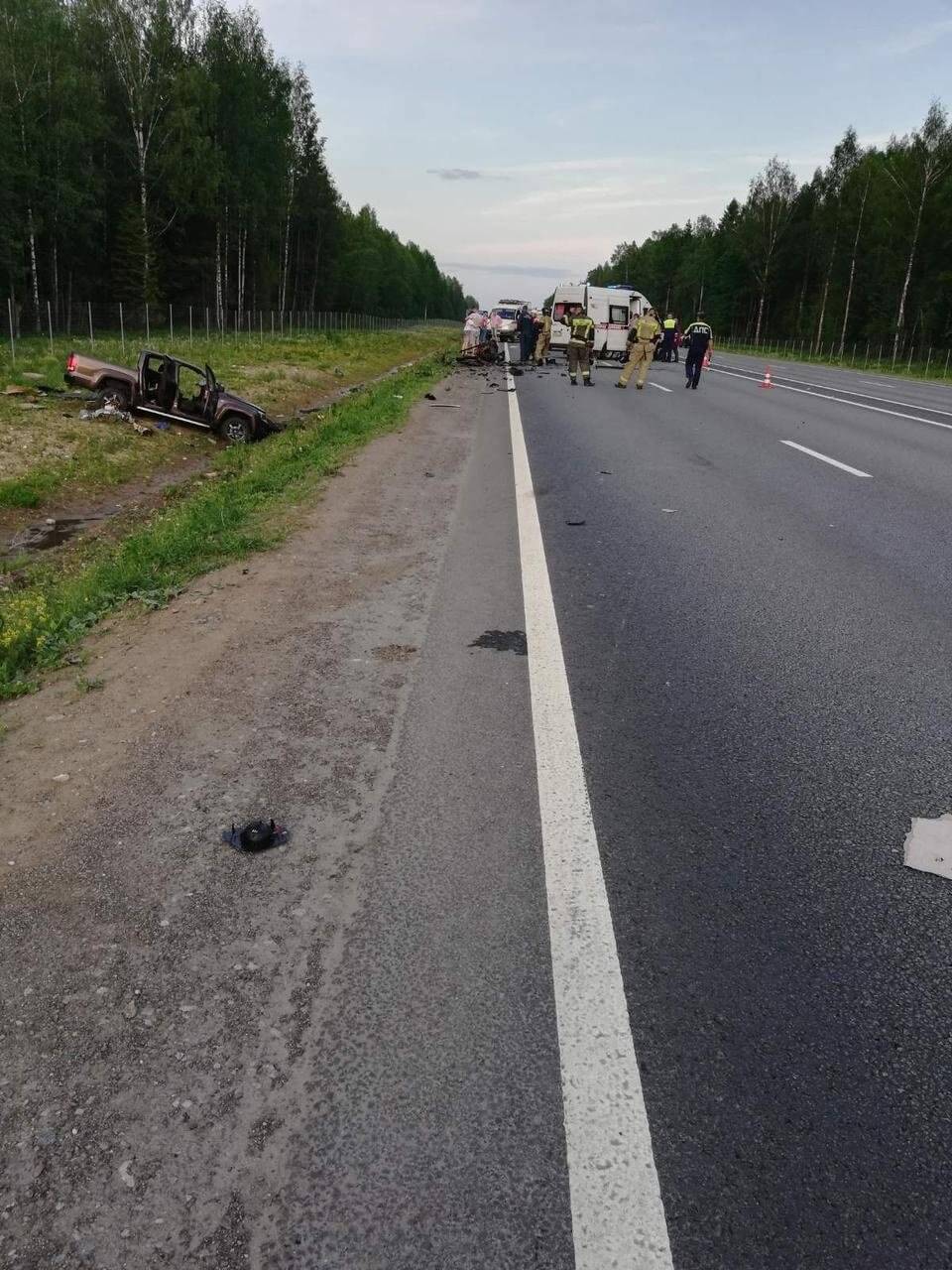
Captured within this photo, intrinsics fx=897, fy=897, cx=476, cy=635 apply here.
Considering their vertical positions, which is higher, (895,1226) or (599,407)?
(599,407)

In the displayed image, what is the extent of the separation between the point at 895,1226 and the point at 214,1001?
1.60 m

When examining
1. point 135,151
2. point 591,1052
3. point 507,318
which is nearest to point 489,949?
point 591,1052

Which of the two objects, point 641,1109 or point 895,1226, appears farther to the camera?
point 641,1109

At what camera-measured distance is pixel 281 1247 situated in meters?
1.71

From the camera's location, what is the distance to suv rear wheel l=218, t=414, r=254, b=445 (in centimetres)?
1526

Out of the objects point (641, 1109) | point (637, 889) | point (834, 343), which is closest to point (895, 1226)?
point (641, 1109)

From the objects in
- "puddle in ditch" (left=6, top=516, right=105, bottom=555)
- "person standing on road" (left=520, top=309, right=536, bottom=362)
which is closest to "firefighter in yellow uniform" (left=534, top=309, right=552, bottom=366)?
"person standing on road" (left=520, top=309, right=536, bottom=362)

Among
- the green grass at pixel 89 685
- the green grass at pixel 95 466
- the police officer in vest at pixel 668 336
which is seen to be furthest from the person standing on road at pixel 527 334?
the green grass at pixel 89 685

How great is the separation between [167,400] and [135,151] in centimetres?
4199

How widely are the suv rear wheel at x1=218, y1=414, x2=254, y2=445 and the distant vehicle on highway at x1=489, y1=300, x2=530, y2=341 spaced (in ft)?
96.6

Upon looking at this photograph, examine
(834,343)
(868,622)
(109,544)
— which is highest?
(834,343)

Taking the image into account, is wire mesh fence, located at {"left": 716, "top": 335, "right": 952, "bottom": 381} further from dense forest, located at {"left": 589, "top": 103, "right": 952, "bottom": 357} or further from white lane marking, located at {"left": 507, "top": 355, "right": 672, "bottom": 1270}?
white lane marking, located at {"left": 507, "top": 355, "right": 672, "bottom": 1270}

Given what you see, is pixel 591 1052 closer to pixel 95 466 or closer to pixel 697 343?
pixel 95 466

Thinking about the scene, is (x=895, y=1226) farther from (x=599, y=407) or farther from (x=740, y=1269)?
(x=599, y=407)
